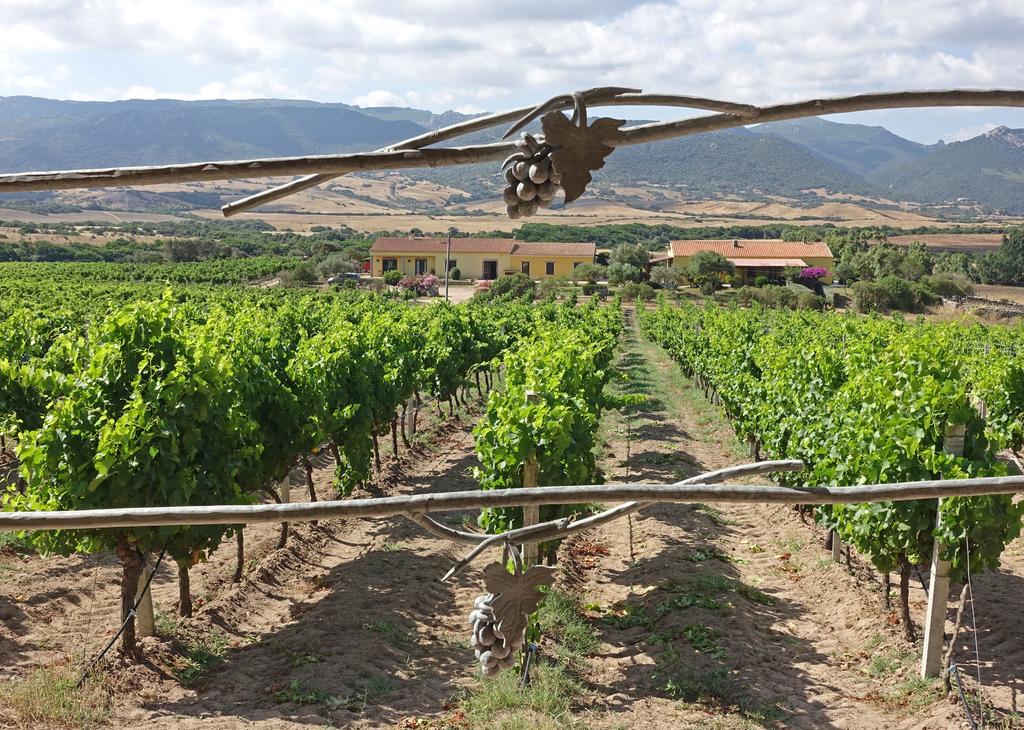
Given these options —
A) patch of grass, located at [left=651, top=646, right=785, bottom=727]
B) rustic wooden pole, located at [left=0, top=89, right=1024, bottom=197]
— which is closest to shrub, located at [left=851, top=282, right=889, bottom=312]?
patch of grass, located at [left=651, top=646, right=785, bottom=727]

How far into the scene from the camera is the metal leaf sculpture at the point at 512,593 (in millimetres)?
1902

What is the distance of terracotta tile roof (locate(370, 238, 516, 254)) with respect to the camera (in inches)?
2562

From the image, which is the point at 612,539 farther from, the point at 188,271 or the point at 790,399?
the point at 188,271

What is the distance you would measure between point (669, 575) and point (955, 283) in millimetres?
56685

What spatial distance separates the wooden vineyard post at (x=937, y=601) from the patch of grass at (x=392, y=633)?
417cm

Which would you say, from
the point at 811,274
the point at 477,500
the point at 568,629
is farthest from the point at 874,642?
the point at 811,274

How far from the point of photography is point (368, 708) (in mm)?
6500

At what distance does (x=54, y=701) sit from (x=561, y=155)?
20.1 feet

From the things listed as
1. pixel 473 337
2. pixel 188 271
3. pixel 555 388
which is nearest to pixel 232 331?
pixel 555 388

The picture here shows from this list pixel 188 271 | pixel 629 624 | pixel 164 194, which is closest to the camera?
pixel 629 624

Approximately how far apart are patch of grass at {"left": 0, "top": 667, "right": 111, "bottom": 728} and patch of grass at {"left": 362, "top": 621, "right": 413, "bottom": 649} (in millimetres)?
2188

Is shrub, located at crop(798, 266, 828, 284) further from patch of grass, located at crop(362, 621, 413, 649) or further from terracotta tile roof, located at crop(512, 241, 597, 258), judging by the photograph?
patch of grass, located at crop(362, 621, 413, 649)

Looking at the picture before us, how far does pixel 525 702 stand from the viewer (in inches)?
253

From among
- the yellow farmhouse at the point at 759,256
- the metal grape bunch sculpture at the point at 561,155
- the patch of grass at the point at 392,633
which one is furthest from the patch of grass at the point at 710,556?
the yellow farmhouse at the point at 759,256
